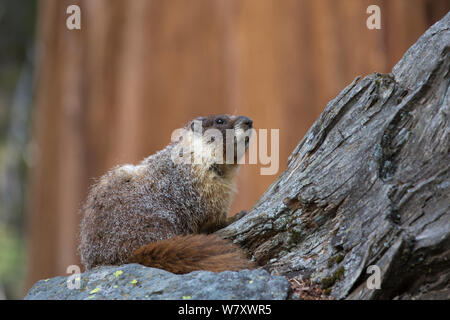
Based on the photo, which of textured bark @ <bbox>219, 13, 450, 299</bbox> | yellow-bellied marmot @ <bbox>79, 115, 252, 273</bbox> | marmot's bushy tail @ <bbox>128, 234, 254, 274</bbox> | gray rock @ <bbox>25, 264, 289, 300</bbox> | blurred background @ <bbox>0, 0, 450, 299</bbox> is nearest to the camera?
textured bark @ <bbox>219, 13, 450, 299</bbox>

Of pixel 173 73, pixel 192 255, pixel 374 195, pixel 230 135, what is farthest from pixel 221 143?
pixel 173 73

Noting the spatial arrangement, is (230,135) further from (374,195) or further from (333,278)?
(333,278)

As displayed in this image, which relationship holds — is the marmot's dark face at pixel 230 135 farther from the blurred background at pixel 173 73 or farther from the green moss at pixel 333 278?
the blurred background at pixel 173 73

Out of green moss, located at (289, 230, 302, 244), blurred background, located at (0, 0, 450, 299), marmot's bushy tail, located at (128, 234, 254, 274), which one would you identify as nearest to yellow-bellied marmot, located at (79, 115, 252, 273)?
marmot's bushy tail, located at (128, 234, 254, 274)

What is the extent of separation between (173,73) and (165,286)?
19.6ft

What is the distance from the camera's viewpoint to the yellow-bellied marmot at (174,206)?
3742 mm

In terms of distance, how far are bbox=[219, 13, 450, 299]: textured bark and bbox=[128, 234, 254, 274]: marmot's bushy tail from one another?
20cm

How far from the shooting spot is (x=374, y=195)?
10.8 ft

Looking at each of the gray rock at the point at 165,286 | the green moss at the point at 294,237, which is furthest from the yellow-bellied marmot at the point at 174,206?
the green moss at the point at 294,237

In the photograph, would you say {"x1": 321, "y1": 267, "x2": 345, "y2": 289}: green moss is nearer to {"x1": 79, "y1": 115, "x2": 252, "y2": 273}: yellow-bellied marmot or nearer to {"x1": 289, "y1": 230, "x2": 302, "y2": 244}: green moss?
{"x1": 289, "y1": 230, "x2": 302, "y2": 244}: green moss

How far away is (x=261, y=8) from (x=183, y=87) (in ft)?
6.50

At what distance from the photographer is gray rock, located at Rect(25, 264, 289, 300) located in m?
3.09

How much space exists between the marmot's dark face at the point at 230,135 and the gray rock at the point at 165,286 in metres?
1.78
